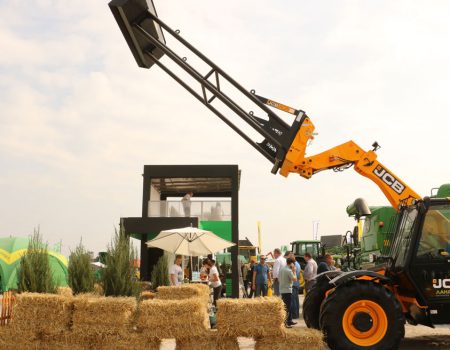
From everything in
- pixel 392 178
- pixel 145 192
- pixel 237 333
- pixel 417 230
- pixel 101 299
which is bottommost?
pixel 237 333

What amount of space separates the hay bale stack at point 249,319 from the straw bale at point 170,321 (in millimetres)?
331

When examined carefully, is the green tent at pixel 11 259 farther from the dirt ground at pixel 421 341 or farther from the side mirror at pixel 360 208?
the dirt ground at pixel 421 341

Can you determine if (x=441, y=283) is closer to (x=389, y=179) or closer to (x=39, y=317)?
(x=389, y=179)

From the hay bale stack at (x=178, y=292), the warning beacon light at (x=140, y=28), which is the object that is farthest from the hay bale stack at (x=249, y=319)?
the warning beacon light at (x=140, y=28)

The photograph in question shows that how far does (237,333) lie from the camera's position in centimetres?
720

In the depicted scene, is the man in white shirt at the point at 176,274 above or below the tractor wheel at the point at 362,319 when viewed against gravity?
above

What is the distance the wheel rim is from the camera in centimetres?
777

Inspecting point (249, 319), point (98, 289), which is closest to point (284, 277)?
point (98, 289)

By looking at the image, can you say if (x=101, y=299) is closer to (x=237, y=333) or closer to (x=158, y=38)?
(x=237, y=333)

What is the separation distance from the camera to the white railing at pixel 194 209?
22.4 meters

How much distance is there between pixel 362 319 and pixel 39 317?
15.3 feet

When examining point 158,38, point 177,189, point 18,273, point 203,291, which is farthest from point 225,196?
point 18,273

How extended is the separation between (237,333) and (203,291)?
4.53m

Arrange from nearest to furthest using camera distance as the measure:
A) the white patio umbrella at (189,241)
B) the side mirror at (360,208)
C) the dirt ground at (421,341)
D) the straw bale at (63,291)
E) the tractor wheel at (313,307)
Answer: the straw bale at (63,291), the dirt ground at (421,341), the tractor wheel at (313,307), the white patio umbrella at (189,241), the side mirror at (360,208)
